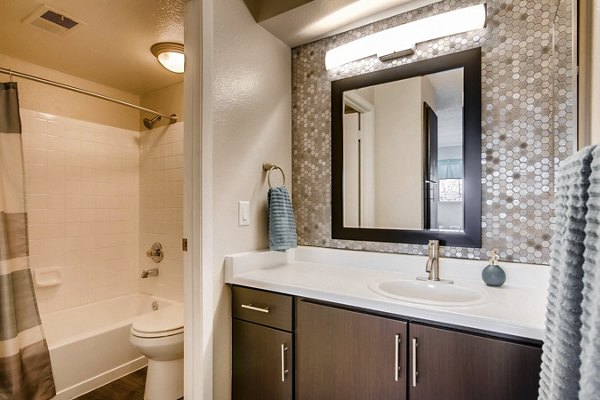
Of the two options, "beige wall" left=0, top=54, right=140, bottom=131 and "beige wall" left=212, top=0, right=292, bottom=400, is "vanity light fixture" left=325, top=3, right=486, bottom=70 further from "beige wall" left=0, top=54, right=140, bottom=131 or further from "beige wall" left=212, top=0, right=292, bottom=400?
"beige wall" left=0, top=54, right=140, bottom=131

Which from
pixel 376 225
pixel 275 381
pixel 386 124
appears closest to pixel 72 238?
pixel 275 381

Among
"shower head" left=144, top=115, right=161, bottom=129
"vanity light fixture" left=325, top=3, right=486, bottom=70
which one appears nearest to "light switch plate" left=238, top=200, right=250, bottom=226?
"vanity light fixture" left=325, top=3, right=486, bottom=70

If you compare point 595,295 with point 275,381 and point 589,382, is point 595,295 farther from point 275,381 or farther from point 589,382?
point 275,381

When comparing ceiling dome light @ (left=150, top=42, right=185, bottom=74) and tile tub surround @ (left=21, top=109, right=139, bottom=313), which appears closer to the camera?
ceiling dome light @ (left=150, top=42, right=185, bottom=74)

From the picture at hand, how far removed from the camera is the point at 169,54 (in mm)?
2119

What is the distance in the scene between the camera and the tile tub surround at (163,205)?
261 cm

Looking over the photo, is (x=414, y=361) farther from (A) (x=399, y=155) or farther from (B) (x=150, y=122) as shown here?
(B) (x=150, y=122)

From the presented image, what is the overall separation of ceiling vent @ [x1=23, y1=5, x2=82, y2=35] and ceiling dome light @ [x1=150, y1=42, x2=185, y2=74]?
44 centimetres

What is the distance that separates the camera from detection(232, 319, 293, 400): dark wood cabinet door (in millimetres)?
1320

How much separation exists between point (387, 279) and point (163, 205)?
81.1 inches

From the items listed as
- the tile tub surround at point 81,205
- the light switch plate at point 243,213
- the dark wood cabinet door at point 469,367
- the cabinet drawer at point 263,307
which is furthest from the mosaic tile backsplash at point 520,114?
the tile tub surround at point 81,205

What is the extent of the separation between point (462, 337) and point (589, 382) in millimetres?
641

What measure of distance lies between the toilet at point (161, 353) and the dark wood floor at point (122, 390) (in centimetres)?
22

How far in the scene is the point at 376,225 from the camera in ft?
5.56
